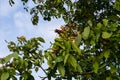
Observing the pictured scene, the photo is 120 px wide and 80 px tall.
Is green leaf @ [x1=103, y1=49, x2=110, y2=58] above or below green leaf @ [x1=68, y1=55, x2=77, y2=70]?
above

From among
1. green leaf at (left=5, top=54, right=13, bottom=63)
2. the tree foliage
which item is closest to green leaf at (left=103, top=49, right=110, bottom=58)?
the tree foliage

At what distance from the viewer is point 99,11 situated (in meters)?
12.8

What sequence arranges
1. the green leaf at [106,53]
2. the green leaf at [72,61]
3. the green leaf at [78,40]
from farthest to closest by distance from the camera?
the green leaf at [106,53] → the green leaf at [78,40] → the green leaf at [72,61]

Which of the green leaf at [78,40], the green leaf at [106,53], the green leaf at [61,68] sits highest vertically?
the green leaf at [78,40]

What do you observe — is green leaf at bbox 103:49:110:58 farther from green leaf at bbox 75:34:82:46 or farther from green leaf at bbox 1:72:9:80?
green leaf at bbox 1:72:9:80

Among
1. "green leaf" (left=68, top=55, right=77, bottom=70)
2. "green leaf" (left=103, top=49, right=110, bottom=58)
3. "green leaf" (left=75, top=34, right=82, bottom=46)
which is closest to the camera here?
"green leaf" (left=68, top=55, right=77, bottom=70)

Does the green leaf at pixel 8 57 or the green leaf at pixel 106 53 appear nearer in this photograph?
the green leaf at pixel 8 57

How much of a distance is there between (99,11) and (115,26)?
26.7ft

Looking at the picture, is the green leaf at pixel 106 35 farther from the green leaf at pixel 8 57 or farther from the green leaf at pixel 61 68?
the green leaf at pixel 8 57

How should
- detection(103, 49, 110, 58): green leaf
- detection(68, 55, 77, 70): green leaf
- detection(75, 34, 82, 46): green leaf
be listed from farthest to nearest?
detection(103, 49, 110, 58): green leaf < detection(75, 34, 82, 46): green leaf < detection(68, 55, 77, 70): green leaf

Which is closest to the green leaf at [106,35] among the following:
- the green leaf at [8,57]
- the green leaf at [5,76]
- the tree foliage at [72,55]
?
the tree foliage at [72,55]

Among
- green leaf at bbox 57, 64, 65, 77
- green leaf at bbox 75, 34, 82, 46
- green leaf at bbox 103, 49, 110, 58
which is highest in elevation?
green leaf at bbox 75, 34, 82, 46

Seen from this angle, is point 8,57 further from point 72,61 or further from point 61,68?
point 72,61

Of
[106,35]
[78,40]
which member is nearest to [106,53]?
[106,35]
